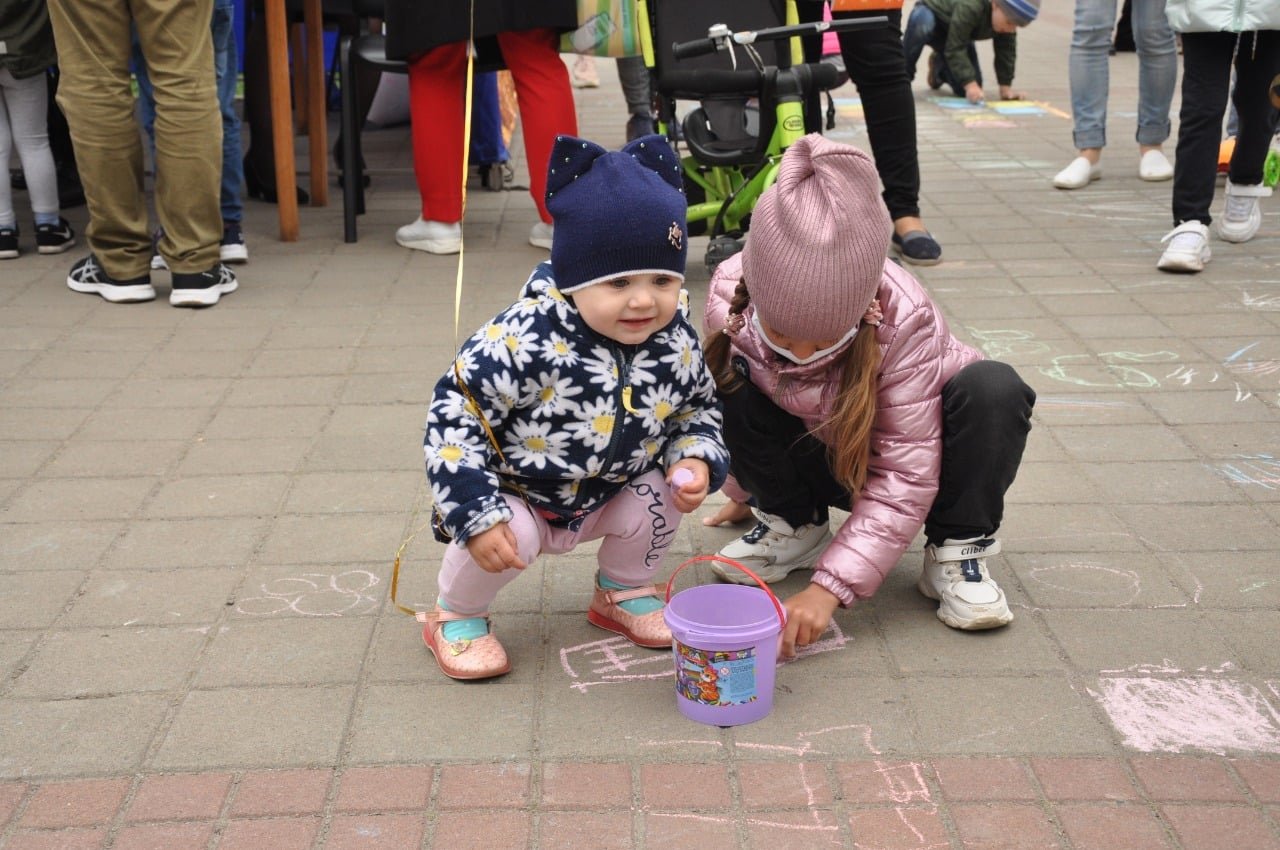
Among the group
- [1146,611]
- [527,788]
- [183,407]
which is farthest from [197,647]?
[1146,611]

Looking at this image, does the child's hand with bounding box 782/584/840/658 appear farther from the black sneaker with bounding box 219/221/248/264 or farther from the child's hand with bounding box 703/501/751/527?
the black sneaker with bounding box 219/221/248/264

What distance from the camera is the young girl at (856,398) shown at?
2445mm

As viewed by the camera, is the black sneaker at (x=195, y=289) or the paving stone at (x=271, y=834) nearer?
the paving stone at (x=271, y=834)

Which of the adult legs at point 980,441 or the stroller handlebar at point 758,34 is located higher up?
the stroller handlebar at point 758,34

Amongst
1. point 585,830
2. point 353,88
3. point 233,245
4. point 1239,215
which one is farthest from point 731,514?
point 353,88

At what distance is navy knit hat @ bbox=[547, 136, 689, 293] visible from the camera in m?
2.39

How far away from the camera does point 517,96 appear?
17.9ft

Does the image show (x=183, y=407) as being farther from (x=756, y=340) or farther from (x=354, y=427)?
(x=756, y=340)

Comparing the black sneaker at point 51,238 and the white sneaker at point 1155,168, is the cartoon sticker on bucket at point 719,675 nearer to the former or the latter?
the black sneaker at point 51,238

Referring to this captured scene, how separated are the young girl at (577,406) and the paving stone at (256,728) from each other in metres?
0.25

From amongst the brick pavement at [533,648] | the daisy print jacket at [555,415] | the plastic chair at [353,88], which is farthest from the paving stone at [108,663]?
the plastic chair at [353,88]

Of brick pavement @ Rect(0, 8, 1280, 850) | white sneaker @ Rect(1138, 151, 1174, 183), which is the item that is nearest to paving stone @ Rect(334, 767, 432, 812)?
brick pavement @ Rect(0, 8, 1280, 850)

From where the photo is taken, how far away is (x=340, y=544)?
3162 millimetres

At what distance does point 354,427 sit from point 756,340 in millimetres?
→ 1474
